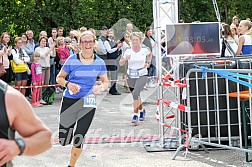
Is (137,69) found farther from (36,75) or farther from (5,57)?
(5,57)

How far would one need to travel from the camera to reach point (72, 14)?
72.4 ft

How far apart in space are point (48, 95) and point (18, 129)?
1107 cm

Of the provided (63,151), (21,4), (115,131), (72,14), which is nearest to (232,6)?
(72,14)

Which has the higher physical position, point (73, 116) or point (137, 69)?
point (137, 69)

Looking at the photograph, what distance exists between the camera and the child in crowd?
1286 cm

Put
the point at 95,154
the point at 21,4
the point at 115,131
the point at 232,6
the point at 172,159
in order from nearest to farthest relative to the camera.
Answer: the point at 172,159 < the point at 95,154 < the point at 115,131 < the point at 21,4 < the point at 232,6

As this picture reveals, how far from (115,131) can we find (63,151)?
1.76 meters

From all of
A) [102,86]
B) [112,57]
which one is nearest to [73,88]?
[102,86]

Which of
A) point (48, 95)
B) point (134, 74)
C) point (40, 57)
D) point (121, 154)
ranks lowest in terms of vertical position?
point (121, 154)

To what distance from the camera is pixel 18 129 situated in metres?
2.47

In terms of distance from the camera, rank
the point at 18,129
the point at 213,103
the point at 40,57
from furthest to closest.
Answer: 1. the point at 40,57
2. the point at 213,103
3. the point at 18,129

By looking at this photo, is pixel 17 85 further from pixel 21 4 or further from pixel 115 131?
pixel 21 4

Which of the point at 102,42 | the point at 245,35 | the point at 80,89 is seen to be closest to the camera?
the point at 80,89

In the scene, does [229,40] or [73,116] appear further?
[229,40]
